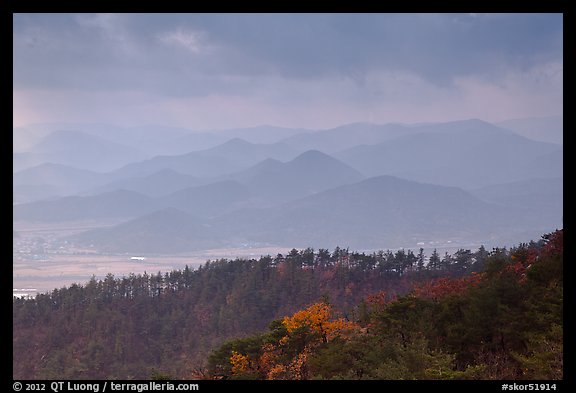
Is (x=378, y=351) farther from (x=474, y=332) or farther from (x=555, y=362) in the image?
(x=555, y=362)

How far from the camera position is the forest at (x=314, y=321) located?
1511 cm

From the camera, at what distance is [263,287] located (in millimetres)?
57312

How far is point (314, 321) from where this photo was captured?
66.7 ft

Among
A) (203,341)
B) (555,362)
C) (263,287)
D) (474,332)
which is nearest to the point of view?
(555,362)

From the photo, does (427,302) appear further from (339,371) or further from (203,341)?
(203,341)

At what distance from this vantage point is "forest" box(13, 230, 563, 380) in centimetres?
1511

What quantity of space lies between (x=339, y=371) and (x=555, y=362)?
252 inches

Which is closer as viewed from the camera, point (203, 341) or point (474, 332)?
point (474, 332)

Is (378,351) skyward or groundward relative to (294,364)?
skyward

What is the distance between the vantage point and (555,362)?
11.6 meters
